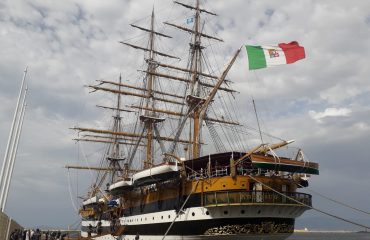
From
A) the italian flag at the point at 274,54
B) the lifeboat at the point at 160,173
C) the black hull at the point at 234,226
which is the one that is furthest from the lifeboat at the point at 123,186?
the italian flag at the point at 274,54

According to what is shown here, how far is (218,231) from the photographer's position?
2475 centimetres

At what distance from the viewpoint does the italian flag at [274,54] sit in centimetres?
2514

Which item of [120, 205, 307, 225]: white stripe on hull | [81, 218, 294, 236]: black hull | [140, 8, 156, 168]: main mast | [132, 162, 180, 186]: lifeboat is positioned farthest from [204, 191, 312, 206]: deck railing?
[140, 8, 156, 168]: main mast

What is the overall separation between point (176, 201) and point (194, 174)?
2.14 meters

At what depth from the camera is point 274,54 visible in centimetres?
2547

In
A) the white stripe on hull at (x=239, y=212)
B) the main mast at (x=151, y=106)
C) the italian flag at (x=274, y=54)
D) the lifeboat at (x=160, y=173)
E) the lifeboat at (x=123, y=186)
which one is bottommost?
the white stripe on hull at (x=239, y=212)

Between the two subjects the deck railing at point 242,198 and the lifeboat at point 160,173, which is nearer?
the deck railing at point 242,198

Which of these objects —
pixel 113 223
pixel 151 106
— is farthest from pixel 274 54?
pixel 151 106

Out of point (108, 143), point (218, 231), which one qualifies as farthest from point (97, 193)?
point (218, 231)

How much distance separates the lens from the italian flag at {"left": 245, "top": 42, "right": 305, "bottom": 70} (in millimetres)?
25141

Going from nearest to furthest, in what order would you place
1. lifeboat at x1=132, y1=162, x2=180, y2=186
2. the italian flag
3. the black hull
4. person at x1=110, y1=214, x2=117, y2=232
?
the black hull
the italian flag
lifeboat at x1=132, y1=162, x2=180, y2=186
person at x1=110, y1=214, x2=117, y2=232

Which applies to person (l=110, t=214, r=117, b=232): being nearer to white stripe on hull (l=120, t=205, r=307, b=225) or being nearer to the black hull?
white stripe on hull (l=120, t=205, r=307, b=225)

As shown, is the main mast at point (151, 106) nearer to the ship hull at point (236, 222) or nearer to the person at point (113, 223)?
the person at point (113, 223)

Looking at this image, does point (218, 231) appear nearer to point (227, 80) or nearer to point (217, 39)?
point (227, 80)
